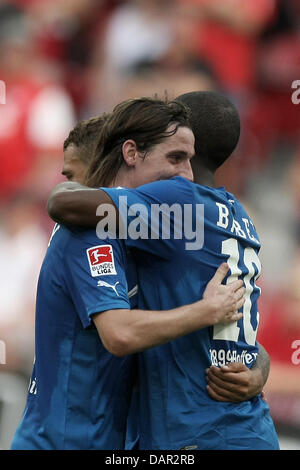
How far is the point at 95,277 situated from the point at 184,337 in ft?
1.38

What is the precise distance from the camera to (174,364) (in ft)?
10.7

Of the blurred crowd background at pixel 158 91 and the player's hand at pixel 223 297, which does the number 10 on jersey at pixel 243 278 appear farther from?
the blurred crowd background at pixel 158 91

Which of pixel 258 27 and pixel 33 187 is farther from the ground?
pixel 258 27

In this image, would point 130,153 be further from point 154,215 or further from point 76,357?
point 76,357

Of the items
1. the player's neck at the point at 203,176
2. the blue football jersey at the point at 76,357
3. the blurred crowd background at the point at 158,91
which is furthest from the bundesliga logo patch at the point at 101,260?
the blurred crowd background at the point at 158,91

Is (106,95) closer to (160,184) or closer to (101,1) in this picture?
(101,1)

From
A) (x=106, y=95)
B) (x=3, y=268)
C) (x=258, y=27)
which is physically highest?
(x=258, y=27)

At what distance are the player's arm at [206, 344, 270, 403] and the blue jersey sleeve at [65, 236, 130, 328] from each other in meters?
0.45

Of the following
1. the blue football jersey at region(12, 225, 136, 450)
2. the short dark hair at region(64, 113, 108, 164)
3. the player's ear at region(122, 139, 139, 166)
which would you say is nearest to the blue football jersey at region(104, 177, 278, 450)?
the blue football jersey at region(12, 225, 136, 450)

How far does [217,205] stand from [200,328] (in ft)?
1.78

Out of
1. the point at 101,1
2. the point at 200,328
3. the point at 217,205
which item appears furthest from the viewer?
the point at 101,1

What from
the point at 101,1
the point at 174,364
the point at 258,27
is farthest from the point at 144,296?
the point at 101,1

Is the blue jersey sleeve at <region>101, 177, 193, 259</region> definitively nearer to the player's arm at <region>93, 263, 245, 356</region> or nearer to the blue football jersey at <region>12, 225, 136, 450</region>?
the blue football jersey at <region>12, 225, 136, 450</region>

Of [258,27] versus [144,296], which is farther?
[258,27]
